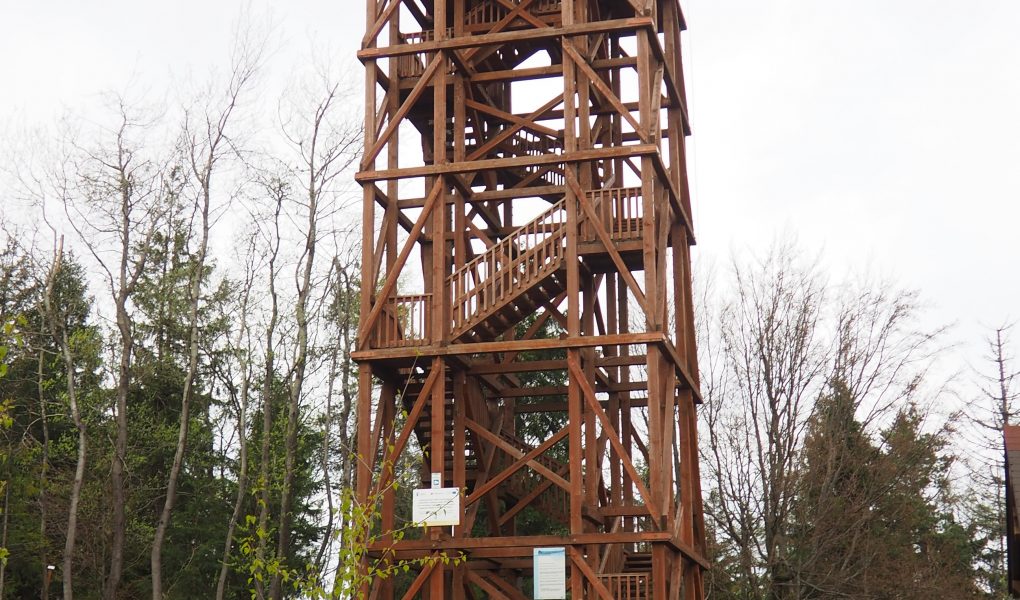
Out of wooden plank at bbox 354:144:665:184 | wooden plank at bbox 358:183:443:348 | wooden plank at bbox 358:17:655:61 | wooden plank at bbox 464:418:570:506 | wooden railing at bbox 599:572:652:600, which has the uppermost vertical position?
wooden plank at bbox 358:17:655:61

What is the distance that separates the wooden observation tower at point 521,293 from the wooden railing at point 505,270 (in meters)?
0.04

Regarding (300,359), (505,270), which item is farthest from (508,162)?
(300,359)

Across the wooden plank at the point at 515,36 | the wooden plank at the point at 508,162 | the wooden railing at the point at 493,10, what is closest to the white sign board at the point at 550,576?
the wooden plank at the point at 508,162

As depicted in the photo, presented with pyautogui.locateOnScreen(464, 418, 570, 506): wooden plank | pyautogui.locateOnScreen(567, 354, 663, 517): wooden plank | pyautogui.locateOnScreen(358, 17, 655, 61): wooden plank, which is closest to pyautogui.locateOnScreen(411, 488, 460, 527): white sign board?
pyautogui.locateOnScreen(464, 418, 570, 506): wooden plank

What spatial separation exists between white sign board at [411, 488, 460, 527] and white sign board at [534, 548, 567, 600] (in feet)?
5.08

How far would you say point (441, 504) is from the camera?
76.1 feet

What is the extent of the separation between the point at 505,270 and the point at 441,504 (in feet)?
13.7

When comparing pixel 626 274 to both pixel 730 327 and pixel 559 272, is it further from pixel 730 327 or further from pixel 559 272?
pixel 730 327

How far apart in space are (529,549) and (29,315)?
86.2ft

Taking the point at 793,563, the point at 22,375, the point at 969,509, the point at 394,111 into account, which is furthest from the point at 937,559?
the point at 22,375

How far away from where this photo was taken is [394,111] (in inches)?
1038

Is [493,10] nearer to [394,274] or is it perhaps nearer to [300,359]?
[394,274]

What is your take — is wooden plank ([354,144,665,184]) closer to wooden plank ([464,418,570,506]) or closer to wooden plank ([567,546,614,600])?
wooden plank ([464,418,570,506])

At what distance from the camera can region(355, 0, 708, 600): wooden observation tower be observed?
2342 centimetres
